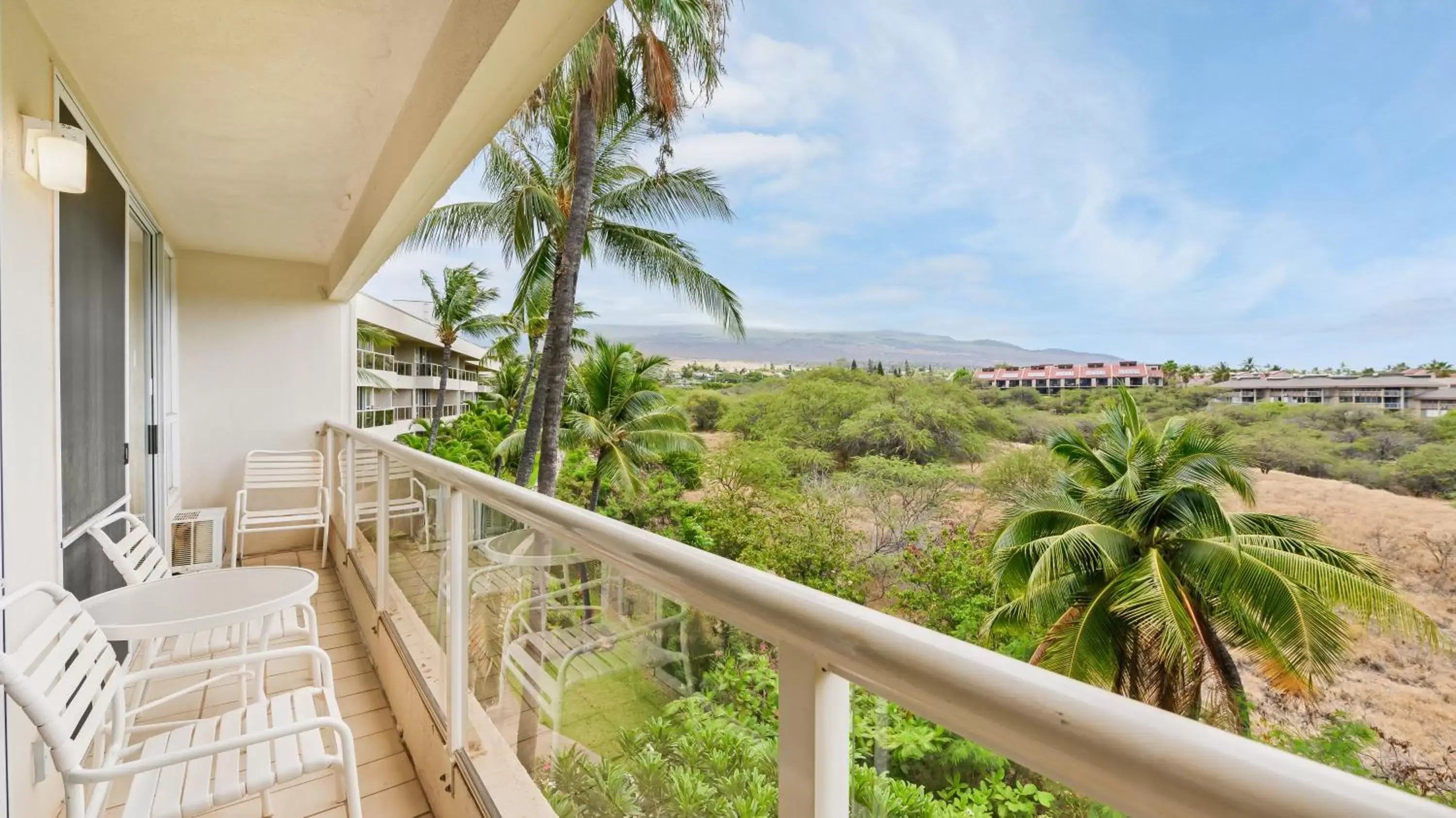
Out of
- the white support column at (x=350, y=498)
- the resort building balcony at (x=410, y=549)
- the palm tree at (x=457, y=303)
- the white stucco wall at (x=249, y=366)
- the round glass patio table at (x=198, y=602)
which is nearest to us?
the resort building balcony at (x=410, y=549)

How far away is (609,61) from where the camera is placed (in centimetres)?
686

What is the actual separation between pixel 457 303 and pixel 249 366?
595 inches

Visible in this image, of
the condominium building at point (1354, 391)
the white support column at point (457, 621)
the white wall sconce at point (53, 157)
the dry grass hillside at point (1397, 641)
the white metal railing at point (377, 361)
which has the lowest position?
the dry grass hillside at point (1397, 641)

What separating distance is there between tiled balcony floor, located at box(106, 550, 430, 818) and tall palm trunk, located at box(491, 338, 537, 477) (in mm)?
14952

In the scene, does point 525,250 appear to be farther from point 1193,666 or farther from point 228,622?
point 1193,666

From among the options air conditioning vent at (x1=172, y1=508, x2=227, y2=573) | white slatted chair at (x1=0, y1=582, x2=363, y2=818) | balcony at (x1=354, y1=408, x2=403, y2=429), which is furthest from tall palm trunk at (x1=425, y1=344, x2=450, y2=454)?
white slatted chair at (x1=0, y1=582, x2=363, y2=818)

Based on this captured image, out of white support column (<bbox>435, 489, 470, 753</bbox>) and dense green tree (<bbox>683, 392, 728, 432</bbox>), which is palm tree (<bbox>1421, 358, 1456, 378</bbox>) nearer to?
dense green tree (<bbox>683, 392, 728, 432</bbox>)

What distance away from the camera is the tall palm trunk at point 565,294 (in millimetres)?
8961

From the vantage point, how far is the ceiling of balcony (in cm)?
179

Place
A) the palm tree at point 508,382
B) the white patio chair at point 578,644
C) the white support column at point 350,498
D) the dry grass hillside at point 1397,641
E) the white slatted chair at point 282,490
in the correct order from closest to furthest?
the white patio chair at point 578,644 < the white support column at point 350,498 < the white slatted chair at point 282,490 < the dry grass hillside at point 1397,641 < the palm tree at point 508,382

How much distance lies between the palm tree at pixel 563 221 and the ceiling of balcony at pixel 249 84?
6.95 meters

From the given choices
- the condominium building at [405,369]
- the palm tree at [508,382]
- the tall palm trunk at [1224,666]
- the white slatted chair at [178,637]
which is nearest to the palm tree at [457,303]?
the condominium building at [405,369]

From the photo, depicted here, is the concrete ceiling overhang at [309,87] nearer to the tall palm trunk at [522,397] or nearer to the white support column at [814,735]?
the white support column at [814,735]

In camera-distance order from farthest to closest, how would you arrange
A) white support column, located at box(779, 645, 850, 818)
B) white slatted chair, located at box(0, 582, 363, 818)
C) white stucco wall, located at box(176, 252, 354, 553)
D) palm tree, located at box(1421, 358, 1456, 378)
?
palm tree, located at box(1421, 358, 1456, 378) < white stucco wall, located at box(176, 252, 354, 553) < white slatted chair, located at box(0, 582, 363, 818) < white support column, located at box(779, 645, 850, 818)
